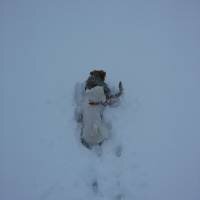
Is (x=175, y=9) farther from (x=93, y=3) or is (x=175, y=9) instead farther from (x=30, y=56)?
(x=30, y=56)

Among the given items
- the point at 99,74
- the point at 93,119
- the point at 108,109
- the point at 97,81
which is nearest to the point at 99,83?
the point at 97,81

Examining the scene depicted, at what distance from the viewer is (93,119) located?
5984 mm

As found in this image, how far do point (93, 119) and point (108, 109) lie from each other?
47cm

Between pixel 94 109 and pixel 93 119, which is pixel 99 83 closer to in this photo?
pixel 94 109

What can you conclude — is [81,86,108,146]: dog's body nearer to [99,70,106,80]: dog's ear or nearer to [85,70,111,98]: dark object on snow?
[85,70,111,98]: dark object on snow

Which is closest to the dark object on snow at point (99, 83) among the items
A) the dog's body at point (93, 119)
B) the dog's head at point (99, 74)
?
the dog's head at point (99, 74)

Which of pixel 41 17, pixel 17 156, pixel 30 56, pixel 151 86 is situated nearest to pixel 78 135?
pixel 17 156

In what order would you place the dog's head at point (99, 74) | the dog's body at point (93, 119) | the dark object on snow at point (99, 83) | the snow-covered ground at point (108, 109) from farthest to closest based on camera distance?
the dog's head at point (99, 74)
the dark object on snow at point (99, 83)
the dog's body at point (93, 119)
the snow-covered ground at point (108, 109)

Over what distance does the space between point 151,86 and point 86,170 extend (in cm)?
184

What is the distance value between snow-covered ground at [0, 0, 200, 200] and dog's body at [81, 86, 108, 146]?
0.18 meters

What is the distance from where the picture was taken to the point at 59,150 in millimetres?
6086

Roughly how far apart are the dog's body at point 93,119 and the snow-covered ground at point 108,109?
18 centimetres

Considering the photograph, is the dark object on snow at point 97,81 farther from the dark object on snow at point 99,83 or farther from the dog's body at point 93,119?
the dog's body at point 93,119

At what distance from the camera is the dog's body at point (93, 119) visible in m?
Result: 5.94
